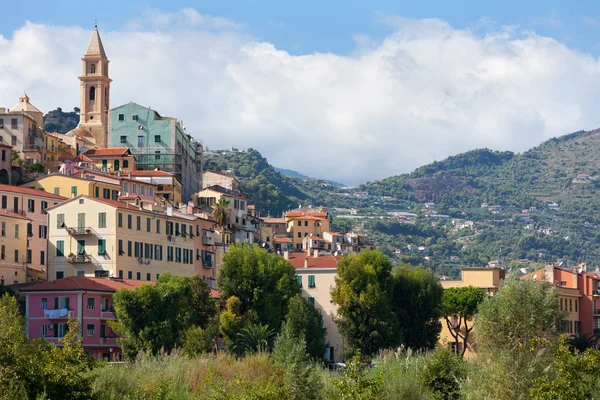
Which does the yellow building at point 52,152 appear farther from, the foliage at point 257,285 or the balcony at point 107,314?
the balcony at point 107,314

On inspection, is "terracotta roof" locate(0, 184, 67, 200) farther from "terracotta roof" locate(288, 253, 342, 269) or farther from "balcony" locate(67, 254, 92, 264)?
"terracotta roof" locate(288, 253, 342, 269)

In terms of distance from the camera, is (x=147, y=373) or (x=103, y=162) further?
(x=103, y=162)

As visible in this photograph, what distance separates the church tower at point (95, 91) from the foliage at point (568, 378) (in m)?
109

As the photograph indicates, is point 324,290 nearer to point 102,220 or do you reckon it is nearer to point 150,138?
point 102,220

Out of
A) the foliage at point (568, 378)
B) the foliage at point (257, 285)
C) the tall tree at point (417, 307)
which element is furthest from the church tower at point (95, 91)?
the foliage at point (568, 378)

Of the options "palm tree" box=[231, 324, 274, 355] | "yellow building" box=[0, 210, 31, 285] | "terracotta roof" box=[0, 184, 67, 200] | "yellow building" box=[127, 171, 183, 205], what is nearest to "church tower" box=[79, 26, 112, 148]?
"yellow building" box=[127, 171, 183, 205]

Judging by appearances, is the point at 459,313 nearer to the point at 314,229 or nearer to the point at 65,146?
the point at 65,146

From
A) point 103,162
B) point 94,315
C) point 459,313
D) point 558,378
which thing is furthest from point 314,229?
point 558,378

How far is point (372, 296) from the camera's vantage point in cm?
9825

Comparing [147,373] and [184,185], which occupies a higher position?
[184,185]

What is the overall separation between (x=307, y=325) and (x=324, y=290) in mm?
17114

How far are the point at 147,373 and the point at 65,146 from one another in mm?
86589

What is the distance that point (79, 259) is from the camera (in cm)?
9781

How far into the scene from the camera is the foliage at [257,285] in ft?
307
